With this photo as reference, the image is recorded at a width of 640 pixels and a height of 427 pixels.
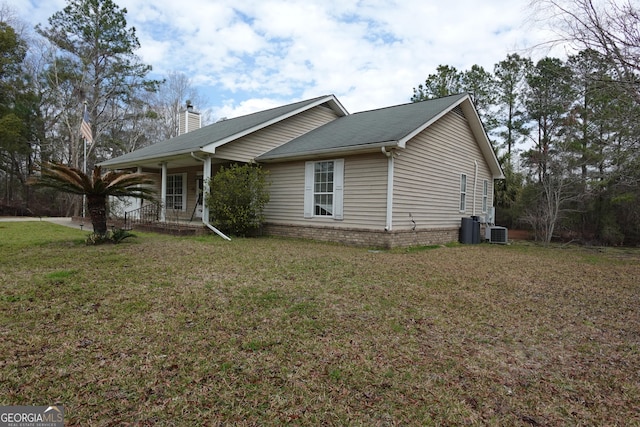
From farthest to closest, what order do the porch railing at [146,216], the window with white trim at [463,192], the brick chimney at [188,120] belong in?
the brick chimney at [188,120] < the window with white trim at [463,192] < the porch railing at [146,216]

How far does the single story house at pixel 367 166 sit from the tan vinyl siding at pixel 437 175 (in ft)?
0.10

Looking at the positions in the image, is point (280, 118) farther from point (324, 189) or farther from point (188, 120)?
point (188, 120)

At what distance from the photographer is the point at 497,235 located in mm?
13523

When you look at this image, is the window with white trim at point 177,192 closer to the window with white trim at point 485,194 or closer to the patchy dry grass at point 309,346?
the patchy dry grass at point 309,346

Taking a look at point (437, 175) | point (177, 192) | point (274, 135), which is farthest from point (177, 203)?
point (437, 175)

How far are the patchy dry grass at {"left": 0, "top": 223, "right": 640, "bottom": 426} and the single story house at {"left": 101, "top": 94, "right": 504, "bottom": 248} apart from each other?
13.3ft

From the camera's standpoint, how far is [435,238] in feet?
38.2

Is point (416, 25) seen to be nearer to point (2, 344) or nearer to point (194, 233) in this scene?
point (194, 233)

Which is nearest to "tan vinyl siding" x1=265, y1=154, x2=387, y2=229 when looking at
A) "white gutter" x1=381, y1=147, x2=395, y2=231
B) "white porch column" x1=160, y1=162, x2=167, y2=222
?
"white gutter" x1=381, y1=147, x2=395, y2=231

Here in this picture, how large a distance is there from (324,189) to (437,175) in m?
3.81

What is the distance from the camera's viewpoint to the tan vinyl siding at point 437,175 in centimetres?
1016

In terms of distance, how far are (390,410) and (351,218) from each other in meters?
8.10

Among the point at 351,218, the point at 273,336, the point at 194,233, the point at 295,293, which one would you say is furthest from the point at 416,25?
the point at 273,336

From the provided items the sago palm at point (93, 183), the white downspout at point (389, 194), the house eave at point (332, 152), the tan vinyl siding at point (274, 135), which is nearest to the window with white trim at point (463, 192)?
the white downspout at point (389, 194)
